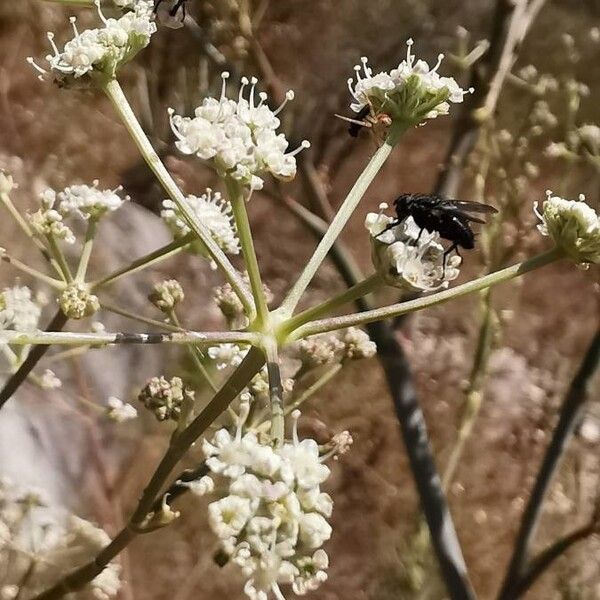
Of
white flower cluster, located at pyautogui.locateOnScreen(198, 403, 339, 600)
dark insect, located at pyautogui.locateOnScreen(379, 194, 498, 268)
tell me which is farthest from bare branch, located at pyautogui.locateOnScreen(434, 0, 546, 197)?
white flower cluster, located at pyautogui.locateOnScreen(198, 403, 339, 600)

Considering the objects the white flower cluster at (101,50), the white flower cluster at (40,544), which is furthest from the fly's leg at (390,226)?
the white flower cluster at (40,544)

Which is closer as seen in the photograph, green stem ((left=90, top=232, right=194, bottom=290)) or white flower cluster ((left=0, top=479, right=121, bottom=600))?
green stem ((left=90, top=232, right=194, bottom=290))

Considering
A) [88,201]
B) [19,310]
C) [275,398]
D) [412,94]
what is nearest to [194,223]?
[275,398]

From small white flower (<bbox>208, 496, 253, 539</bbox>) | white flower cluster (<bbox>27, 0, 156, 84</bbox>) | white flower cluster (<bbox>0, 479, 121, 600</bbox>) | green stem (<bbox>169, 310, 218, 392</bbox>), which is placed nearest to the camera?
small white flower (<bbox>208, 496, 253, 539</bbox>)

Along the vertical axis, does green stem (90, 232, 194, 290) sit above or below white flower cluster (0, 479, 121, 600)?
above

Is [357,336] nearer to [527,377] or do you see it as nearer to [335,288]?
[335,288]

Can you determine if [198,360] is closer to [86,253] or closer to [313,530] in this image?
[86,253]

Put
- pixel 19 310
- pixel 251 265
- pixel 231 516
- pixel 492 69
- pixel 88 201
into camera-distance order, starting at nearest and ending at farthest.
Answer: pixel 231 516 → pixel 251 265 → pixel 88 201 → pixel 19 310 → pixel 492 69

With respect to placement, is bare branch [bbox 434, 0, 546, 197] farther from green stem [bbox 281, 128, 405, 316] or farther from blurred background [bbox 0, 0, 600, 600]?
green stem [bbox 281, 128, 405, 316]
